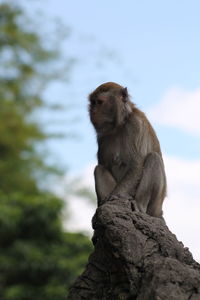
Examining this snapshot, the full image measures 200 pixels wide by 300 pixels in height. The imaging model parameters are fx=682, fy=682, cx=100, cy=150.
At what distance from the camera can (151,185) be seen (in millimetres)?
7020

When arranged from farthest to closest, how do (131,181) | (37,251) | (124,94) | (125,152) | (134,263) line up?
1. (37,251)
2. (125,152)
3. (124,94)
4. (131,181)
5. (134,263)

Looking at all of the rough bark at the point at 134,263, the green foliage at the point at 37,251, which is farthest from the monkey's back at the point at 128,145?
the green foliage at the point at 37,251

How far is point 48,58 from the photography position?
30875 mm

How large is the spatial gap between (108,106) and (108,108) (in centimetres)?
2

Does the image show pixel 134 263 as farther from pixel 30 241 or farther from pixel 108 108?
pixel 30 241

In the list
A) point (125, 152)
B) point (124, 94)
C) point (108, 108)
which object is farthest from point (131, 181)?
point (124, 94)

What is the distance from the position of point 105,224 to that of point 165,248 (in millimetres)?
491

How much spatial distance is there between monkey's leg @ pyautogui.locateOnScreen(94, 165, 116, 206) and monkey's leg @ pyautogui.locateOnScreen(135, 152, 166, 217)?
12.0 inches

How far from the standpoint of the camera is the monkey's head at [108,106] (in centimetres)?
695

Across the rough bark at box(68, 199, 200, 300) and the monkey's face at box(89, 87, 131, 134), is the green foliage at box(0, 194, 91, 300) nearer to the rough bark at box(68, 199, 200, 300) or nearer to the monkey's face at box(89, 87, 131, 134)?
the monkey's face at box(89, 87, 131, 134)

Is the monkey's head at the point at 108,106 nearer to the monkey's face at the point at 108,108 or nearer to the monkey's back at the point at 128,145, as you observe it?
the monkey's face at the point at 108,108

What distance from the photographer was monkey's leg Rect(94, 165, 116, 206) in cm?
698

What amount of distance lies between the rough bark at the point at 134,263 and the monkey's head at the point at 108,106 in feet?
5.65

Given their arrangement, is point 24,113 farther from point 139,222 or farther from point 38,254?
point 139,222
